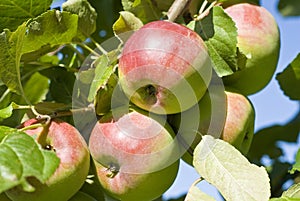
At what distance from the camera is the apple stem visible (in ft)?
4.78

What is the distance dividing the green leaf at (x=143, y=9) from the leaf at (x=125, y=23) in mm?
81

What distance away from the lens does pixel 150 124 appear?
1322 millimetres

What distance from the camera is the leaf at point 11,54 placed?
129cm

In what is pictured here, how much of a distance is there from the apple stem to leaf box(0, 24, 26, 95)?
1.19ft

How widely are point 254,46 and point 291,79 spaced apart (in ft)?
1.24

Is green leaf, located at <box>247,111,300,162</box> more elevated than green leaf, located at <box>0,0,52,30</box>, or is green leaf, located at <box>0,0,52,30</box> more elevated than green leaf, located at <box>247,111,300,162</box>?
green leaf, located at <box>0,0,52,30</box>

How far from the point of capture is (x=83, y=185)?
1423 mm

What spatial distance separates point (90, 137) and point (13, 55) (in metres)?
0.24

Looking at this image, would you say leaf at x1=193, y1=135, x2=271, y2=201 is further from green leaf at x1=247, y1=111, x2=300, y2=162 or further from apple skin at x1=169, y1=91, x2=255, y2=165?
green leaf at x1=247, y1=111, x2=300, y2=162

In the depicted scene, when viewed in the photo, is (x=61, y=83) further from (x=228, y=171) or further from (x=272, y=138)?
(x=272, y=138)

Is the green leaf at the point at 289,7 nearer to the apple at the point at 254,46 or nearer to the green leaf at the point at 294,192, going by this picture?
the apple at the point at 254,46

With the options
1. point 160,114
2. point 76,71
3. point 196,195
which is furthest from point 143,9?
point 196,195

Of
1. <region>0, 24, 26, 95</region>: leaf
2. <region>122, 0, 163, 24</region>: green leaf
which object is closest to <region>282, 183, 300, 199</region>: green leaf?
<region>122, 0, 163, 24</region>: green leaf

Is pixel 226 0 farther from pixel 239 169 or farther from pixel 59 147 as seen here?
pixel 59 147
